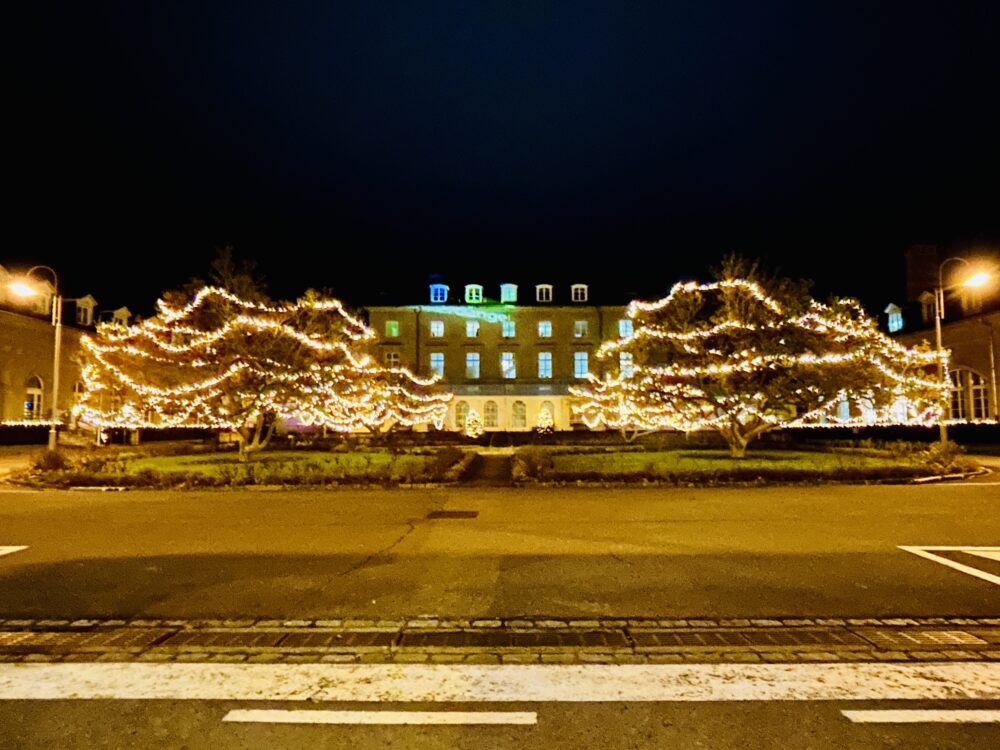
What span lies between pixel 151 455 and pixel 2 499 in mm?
13878

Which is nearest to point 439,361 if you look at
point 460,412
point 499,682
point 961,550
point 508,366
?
point 460,412

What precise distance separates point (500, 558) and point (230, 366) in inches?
782

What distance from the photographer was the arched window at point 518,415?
195ft

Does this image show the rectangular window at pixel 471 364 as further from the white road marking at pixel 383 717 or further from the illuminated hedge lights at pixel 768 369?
the white road marking at pixel 383 717

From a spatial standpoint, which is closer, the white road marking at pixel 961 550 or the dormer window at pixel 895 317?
the white road marking at pixel 961 550

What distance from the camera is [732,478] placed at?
1856 cm

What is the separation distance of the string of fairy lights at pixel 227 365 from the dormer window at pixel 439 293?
30297 mm

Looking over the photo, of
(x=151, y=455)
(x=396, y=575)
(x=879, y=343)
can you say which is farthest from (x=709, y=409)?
(x=151, y=455)

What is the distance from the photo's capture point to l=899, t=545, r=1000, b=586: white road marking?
805 centimetres

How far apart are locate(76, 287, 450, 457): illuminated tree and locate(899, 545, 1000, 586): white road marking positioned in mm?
21439

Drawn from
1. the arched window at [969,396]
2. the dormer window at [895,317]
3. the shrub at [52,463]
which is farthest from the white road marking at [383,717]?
the dormer window at [895,317]

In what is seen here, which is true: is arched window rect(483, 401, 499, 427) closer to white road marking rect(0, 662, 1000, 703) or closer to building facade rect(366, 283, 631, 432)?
building facade rect(366, 283, 631, 432)

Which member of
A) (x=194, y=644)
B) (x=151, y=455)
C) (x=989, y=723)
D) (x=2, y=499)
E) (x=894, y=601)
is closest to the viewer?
(x=989, y=723)

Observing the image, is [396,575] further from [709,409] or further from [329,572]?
[709,409]
